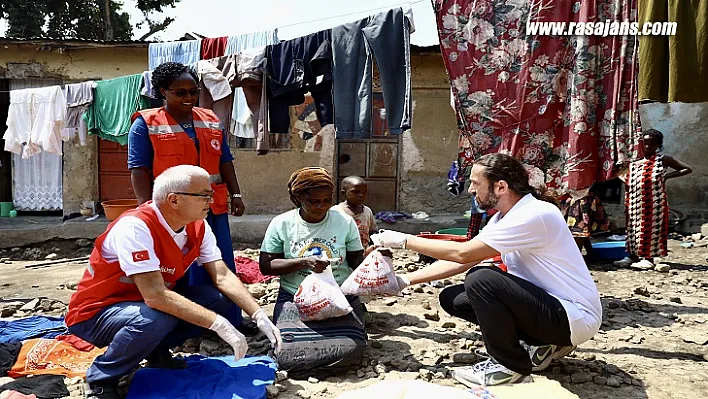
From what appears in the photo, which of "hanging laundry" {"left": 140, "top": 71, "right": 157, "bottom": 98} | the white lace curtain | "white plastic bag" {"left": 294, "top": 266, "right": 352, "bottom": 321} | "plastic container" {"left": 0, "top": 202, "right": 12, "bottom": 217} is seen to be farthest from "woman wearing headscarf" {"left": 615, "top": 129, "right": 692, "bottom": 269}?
"plastic container" {"left": 0, "top": 202, "right": 12, "bottom": 217}

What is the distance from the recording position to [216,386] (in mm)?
2705

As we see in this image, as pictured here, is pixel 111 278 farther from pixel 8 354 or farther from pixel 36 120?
pixel 36 120

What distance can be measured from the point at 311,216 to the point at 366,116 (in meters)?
1.31

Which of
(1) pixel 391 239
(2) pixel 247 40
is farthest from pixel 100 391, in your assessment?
(2) pixel 247 40

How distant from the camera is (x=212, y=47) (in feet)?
20.1

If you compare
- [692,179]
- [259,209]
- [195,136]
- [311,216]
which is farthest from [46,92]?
[692,179]

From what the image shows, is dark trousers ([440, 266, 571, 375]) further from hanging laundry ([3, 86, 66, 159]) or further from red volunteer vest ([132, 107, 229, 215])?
hanging laundry ([3, 86, 66, 159])

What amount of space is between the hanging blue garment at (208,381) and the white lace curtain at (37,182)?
6.97m

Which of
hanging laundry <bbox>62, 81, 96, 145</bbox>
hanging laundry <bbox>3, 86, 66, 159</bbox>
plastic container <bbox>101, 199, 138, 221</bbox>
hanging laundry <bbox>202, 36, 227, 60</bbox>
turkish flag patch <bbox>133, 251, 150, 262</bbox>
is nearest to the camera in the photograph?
turkish flag patch <bbox>133, 251, 150, 262</bbox>

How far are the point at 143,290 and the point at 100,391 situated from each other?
21.2 inches

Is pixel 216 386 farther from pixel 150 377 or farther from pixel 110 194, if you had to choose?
pixel 110 194

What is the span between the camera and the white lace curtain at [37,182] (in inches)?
339

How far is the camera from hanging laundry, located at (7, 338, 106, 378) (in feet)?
9.53

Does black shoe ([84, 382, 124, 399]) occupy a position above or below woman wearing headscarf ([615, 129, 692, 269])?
below
